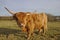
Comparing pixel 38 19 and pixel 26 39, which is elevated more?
pixel 38 19

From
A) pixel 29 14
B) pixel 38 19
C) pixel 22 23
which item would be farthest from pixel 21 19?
pixel 38 19

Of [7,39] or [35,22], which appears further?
[35,22]

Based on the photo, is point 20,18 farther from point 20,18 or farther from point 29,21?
point 29,21

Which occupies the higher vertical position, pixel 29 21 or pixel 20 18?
pixel 20 18

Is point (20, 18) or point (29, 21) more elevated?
point (20, 18)

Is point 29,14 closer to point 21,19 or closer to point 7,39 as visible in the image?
point 21,19

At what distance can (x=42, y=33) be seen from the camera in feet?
48.5

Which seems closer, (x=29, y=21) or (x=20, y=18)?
(x=20, y=18)

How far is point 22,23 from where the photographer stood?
1231cm

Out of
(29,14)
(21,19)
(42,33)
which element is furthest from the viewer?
(42,33)

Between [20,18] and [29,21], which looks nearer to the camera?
[20,18]

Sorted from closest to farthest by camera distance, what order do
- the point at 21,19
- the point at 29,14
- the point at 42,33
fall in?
the point at 21,19 → the point at 29,14 → the point at 42,33

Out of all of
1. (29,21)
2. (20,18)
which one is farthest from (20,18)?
(29,21)

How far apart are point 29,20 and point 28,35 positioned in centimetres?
101
